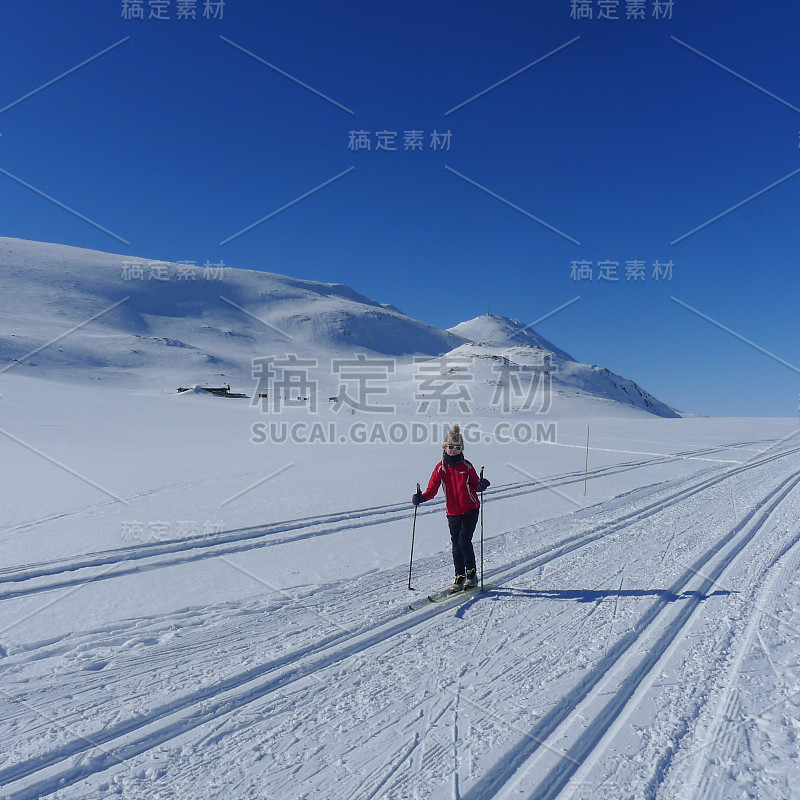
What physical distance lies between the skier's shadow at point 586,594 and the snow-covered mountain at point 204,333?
49.7 metres

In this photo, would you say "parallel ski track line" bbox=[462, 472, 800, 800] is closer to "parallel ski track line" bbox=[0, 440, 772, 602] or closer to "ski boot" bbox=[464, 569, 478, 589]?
"ski boot" bbox=[464, 569, 478, 589]

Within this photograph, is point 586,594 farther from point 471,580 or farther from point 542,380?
point 542,380

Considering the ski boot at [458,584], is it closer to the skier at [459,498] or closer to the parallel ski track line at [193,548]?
the skier at [459,498]

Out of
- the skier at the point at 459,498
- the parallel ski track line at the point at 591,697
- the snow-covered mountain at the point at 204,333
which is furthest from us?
the snow-covered mountain at the point at 204,333

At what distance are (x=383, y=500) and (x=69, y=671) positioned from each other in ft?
21.5

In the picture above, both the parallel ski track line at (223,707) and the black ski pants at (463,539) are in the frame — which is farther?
the black ski pants at (463,539)

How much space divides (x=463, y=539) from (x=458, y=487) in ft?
1.91

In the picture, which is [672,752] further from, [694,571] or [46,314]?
[46,314]

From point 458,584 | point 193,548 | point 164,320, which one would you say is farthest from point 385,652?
point 164,320

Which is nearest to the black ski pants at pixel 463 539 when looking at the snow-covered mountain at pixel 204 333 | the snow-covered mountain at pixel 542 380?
the snow-covered mountain at pixel 204 333

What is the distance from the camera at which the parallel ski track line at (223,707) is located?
2.85 metres

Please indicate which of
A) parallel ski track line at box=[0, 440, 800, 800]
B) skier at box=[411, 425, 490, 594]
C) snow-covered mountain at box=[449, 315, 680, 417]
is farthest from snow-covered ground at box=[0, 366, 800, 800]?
snow-covered mountain at box=[449, 315, 680, 417]

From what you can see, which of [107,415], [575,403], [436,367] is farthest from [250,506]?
[436,367]

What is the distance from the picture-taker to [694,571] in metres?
5.99
